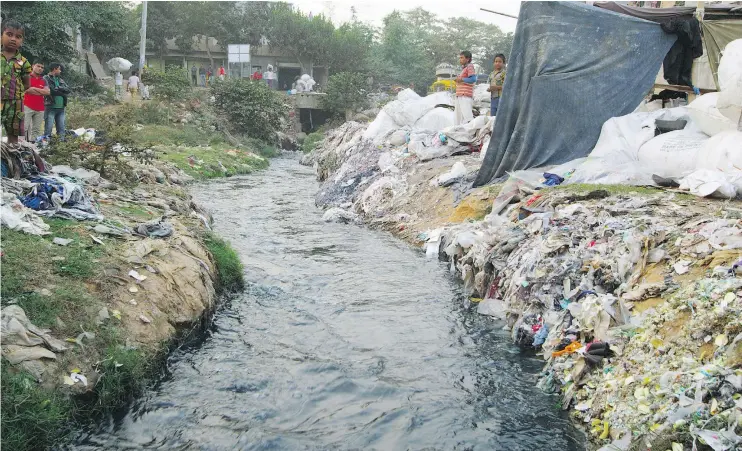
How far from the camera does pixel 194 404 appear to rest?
14.3ft

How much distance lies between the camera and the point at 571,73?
9.41 meters

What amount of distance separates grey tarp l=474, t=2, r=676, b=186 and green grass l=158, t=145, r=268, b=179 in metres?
9.14

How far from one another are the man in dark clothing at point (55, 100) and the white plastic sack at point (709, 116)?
8.86 m

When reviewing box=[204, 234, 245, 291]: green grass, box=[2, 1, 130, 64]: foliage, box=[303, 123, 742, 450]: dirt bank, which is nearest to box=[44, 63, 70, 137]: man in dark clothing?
box=[204, 234, 245, 291]: green grass

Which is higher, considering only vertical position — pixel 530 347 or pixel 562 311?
pixel 562 311

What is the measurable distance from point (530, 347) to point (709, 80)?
7.16m

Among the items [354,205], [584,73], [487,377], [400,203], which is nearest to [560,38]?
[584,73]

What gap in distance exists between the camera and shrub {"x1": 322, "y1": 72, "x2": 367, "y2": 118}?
33031 millimetres

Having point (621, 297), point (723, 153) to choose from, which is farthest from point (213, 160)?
point (621, 297)

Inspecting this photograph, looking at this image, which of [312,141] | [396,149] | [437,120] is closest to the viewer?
[396,149]

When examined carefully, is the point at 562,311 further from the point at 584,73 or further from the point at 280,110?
the point at 280,110

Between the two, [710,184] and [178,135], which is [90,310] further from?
[178,135]

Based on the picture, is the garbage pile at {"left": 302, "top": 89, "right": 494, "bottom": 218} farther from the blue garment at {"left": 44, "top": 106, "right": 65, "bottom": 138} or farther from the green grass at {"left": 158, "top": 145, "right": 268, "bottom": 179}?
the blue garment at {"left": 44, "top": 106, "right": 65, "bottom": 138}

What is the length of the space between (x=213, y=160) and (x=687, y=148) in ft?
44.1
